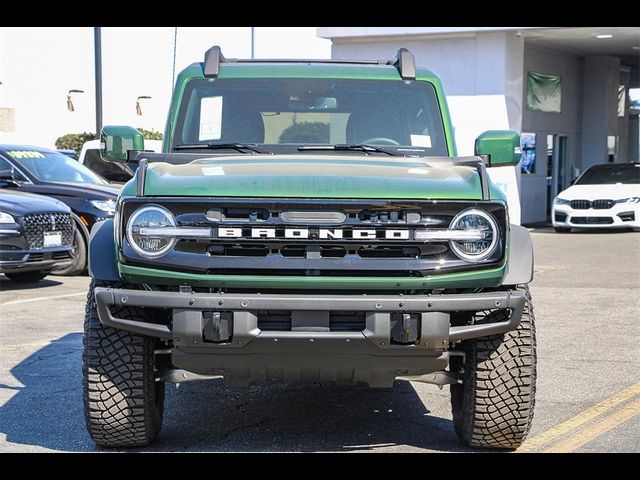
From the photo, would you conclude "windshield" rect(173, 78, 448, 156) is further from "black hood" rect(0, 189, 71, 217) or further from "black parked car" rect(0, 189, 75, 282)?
"black hood" rect(0, 189, 71, 217)

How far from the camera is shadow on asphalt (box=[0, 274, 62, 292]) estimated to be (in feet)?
40.9

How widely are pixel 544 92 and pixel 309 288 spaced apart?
2369 cm

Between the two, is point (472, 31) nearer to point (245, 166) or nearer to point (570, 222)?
point (570, 222)

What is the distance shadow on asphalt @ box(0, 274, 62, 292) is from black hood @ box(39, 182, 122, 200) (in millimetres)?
1155

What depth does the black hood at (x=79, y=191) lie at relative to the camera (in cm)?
1355

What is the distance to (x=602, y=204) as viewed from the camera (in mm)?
21562

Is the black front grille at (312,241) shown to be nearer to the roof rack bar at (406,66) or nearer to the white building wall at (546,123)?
the roof rack bar at (406,66)

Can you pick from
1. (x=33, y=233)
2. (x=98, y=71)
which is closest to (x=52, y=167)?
(x=33, y=233)

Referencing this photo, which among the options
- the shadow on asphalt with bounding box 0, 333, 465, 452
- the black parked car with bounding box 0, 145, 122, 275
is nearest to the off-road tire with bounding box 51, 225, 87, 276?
the black parked car with bounding box 0, 145, 122, 275

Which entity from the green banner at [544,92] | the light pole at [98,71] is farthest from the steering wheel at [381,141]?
the green banner at [544,92]

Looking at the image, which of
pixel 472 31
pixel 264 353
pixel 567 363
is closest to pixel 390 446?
pixel 264 353

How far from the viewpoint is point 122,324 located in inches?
183

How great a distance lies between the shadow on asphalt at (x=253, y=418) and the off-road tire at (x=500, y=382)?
298 millimetres

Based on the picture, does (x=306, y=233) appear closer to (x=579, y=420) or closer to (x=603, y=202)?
(x=579, y=420)
